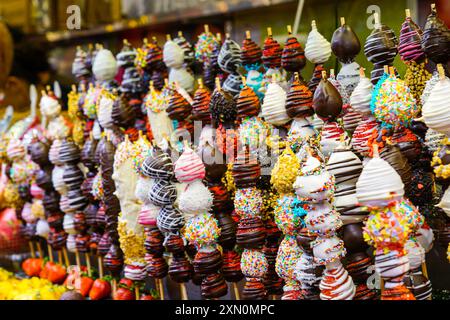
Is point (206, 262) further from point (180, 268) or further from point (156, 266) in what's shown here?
point (156, 266)

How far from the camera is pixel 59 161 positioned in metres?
3.04

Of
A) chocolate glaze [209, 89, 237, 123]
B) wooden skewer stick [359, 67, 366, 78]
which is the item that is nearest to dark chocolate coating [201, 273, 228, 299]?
chocolate glaze [209, 89, 237, 123]

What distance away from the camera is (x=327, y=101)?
1.90m

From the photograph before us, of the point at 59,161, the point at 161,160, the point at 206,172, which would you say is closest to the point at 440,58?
the point at 206,172

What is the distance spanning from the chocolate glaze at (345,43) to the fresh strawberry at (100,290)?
1709 mm

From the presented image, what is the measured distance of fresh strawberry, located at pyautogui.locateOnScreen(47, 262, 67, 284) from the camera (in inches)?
131

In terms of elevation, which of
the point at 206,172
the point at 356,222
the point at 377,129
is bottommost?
the point at 356,222

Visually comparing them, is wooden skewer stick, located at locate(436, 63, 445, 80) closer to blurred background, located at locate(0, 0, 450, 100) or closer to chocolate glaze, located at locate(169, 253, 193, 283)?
blurred background, located at locate(0, 0, 450, 100)

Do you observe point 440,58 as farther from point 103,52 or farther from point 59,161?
point 59,161

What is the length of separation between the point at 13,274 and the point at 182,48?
1836mm

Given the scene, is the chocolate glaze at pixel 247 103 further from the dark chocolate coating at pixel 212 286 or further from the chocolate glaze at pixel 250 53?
the dark chocolate coating at pixel 212 286

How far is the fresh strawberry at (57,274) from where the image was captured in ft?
10.9

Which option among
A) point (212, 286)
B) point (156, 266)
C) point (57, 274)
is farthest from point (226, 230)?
point (57, 274)

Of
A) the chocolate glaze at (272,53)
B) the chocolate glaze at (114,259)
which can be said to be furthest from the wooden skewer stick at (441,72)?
the chocolate glaze at (114,259)
